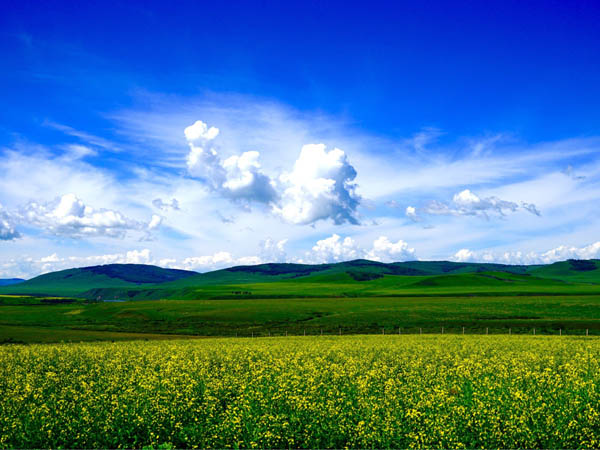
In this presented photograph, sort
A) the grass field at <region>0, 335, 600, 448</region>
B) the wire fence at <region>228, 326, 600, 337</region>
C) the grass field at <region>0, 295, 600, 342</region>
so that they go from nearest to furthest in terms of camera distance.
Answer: the grass field at <region>0, 335, 600, 448</region>
the wire fence at <region>228, 326, 600, 337</region>
the grass field at <region>0, 295, 600, 342</region>

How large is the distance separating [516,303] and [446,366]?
322 feet

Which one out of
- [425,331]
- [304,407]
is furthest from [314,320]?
[304,407]

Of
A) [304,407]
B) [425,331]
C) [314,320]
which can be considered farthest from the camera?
[314,320]

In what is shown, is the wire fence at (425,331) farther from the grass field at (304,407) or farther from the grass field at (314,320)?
the grass field at (304,407)

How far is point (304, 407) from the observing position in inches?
679

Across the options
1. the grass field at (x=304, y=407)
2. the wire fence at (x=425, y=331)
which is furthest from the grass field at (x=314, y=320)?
the grass field at (x=304, y=407)

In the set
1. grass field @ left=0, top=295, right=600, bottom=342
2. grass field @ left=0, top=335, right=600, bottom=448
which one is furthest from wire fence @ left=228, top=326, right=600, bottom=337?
grass field @ left=0, top=335, right=600, bottom=448

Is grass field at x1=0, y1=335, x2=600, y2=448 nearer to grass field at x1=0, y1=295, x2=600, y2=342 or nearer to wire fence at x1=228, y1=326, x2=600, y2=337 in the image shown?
grass field at x1=0, y1=295, x2=600, y2=342

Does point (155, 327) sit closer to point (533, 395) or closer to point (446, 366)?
point (446, 366)

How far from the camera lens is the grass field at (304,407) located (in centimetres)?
1481

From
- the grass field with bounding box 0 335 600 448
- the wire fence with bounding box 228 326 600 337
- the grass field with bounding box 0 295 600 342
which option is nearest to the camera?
the grass field with bounding box 0 335 600 448

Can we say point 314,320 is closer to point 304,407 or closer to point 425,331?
point 425,331

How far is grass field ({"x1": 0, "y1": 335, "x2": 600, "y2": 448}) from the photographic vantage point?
14.8 meters

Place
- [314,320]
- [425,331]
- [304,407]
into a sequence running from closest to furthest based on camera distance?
[304,407] < [425,331] < [314,320]
